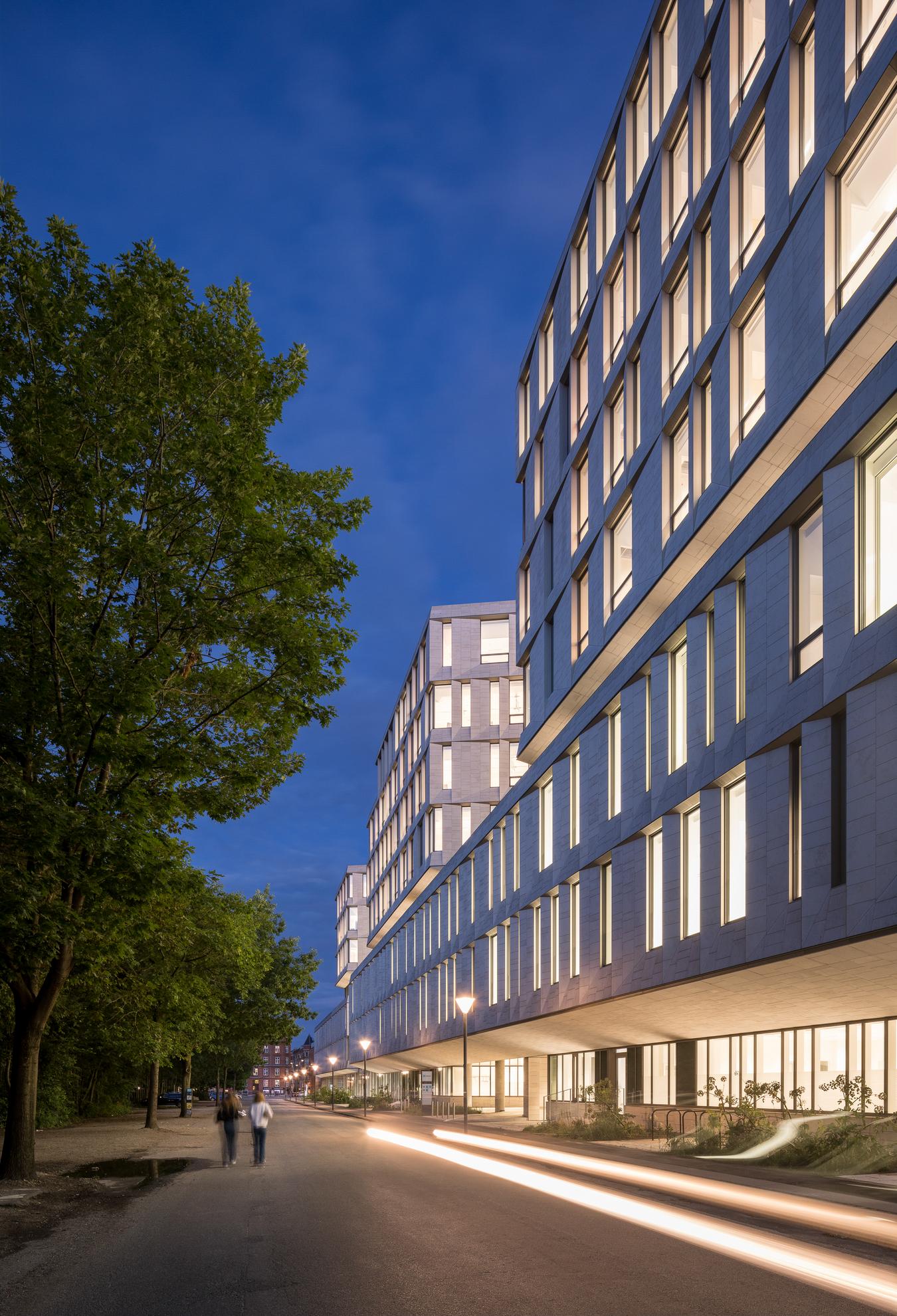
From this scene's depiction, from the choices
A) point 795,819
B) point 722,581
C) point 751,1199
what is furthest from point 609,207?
point 751,1199

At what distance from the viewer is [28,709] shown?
19828mm

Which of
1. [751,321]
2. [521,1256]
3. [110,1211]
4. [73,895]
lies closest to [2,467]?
[73,895]

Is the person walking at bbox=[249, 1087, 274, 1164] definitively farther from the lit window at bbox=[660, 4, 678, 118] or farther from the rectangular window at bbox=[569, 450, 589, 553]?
the lit window at bbox=[660, 4, 678, 118]

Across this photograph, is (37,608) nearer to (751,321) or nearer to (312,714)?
(312,714)

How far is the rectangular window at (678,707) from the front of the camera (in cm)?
2938

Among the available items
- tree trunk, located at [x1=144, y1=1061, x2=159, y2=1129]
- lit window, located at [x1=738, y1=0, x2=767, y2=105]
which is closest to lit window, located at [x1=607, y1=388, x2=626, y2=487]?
lit window, located at [x1=738, y1=0, x2=767, y2=105]

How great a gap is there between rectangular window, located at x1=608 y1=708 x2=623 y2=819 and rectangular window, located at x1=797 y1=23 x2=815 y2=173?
626 inches

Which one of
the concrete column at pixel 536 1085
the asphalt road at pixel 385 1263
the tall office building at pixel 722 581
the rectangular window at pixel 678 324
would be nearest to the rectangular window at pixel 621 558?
the tall office building at pixel 722 581

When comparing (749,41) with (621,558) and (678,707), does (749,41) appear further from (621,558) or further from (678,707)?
(678,707)

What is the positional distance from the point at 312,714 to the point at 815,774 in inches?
337

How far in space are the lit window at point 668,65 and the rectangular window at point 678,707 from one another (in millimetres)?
14412

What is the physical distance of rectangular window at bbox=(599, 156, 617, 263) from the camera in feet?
123

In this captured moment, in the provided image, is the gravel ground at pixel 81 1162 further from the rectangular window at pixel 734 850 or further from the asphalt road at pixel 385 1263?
the rectangular window at pixel 734 850

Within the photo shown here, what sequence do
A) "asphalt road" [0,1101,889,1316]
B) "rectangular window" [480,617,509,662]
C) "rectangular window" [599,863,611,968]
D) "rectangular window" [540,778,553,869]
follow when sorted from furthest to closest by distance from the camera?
"rectangular window" [480,617,509,662] → "rectangular window" [540,778,553,869] → "rectangular window" [599,863,611,968] → "asphalt road" [0,1101,889,1316]
